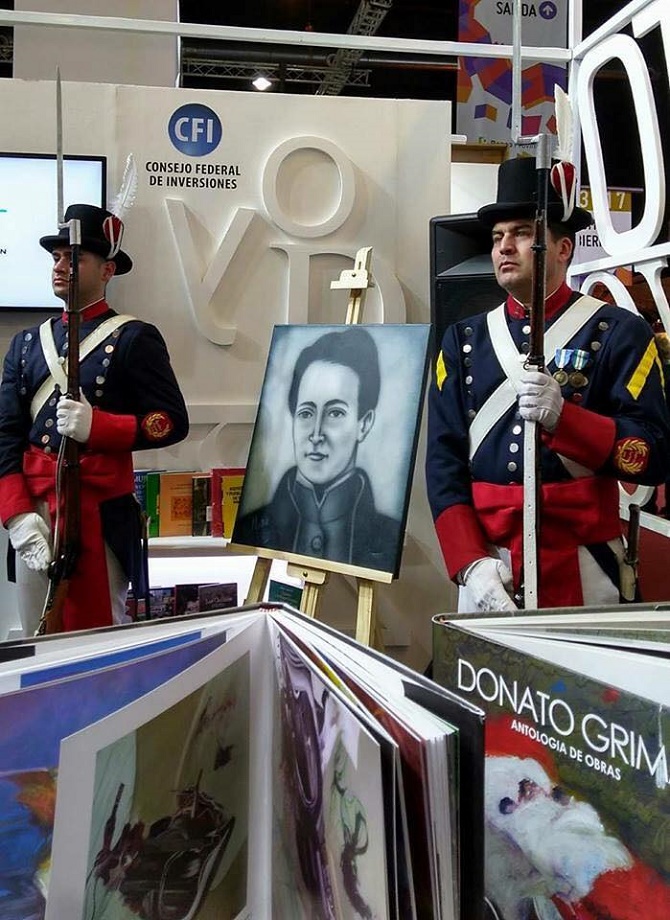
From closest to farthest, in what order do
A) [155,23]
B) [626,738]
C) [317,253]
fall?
[626,738]
[155,23]
[317,253]

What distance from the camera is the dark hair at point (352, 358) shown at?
2342mm

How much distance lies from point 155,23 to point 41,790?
9.56 feet

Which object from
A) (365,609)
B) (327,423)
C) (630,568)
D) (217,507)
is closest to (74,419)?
(327,423)

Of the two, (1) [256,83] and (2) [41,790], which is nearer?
(2) [41,790]

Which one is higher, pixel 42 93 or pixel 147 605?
pixel 42 93

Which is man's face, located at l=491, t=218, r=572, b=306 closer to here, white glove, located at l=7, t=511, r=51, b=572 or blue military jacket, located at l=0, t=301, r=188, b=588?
blue military jacket, located at l=0, t=301, r=188, b=588

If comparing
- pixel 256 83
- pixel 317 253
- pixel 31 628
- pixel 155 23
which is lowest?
pixel 31 628

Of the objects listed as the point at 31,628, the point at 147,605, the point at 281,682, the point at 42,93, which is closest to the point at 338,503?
the point at 147,605

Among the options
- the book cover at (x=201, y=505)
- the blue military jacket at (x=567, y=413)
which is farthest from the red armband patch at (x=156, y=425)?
the book cover at (x=201, y=505)

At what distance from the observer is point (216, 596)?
3180 mm

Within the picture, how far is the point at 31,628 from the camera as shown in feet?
8.04

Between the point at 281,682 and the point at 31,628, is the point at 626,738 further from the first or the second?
the point at 31,628

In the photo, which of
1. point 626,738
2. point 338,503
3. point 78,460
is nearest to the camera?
point 626,738

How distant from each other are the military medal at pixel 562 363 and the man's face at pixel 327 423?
0.66 m
